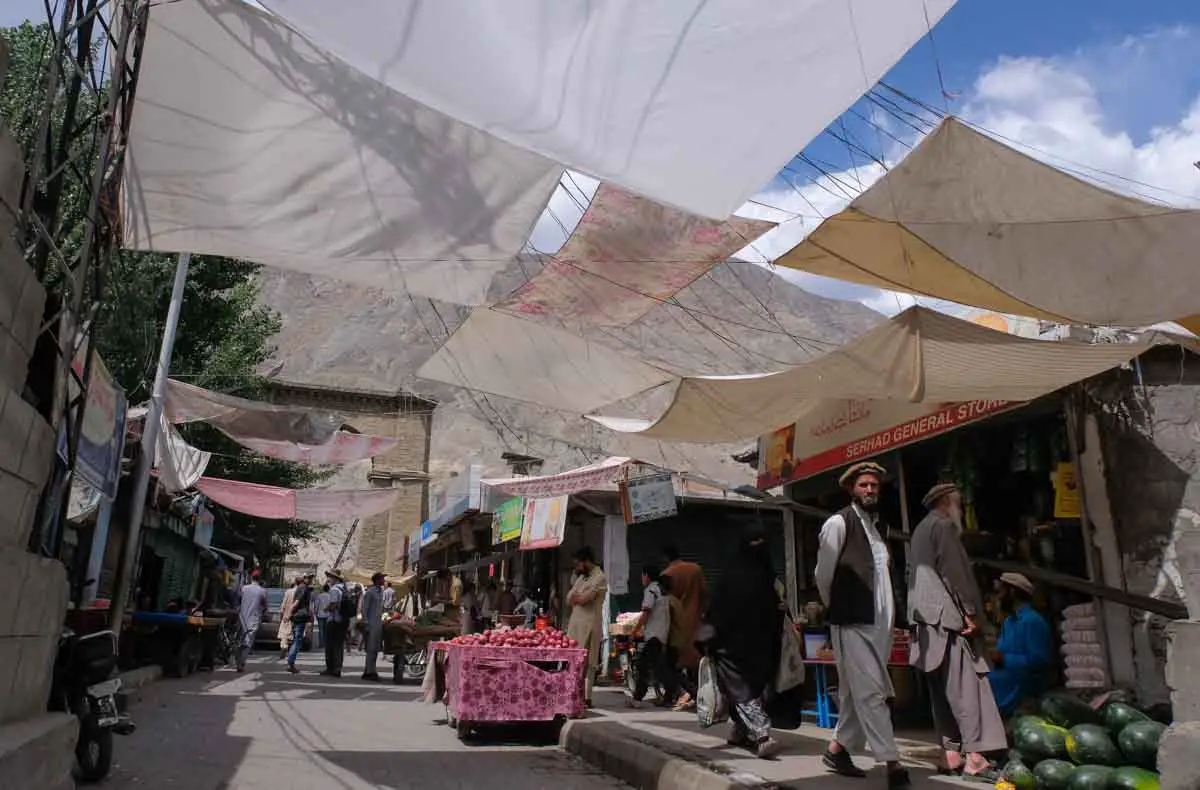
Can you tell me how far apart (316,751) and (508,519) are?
33.2ft

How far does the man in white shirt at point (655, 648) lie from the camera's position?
9.72m

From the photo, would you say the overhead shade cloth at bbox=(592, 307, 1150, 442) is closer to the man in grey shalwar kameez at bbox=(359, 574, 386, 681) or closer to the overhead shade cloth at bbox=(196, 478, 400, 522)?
the man in grey shalwar kameez at bbox=(359, 574, 386, 681)

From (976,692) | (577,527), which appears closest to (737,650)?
(976,692)

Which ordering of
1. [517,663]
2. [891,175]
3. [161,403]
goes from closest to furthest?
[891,175] < [517,663] < [161,403]

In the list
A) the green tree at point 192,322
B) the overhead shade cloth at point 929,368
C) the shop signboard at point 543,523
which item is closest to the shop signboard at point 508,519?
the shop signboard at point 543,523

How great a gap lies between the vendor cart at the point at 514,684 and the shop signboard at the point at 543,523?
6136 mm

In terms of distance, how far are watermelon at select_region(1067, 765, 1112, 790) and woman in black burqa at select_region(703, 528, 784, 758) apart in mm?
2056

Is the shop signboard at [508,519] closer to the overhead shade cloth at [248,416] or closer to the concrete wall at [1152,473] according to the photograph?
the overhead shade cloth at [248,416]

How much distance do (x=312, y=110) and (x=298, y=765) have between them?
4501 mm

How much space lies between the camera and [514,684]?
7.48 meters

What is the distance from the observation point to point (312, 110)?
5.09 metres

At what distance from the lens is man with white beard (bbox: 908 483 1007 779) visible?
5195 millimetres

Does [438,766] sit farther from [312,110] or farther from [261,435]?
[261,435]

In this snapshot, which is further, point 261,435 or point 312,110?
point 261,435
